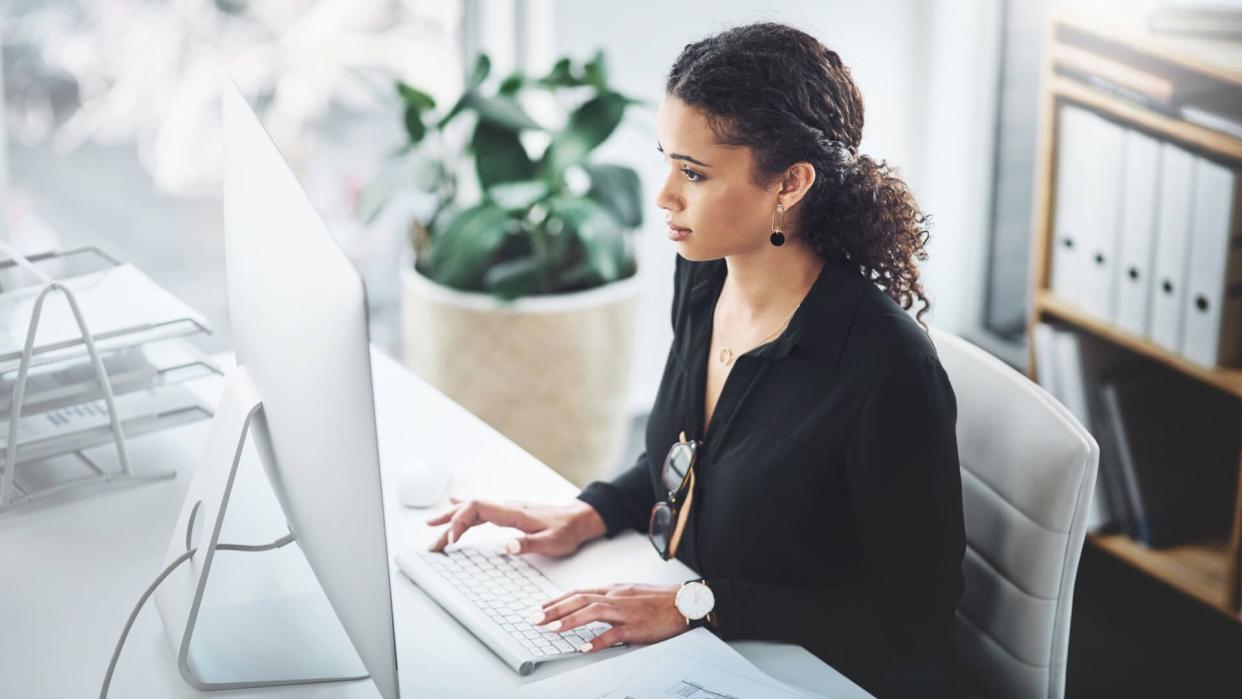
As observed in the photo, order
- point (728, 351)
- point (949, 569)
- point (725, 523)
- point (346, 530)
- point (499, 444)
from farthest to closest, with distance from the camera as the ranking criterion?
point (499, 444) < point (728, 351) < point (725, 523) < point (949, 569) < point (346, 530)

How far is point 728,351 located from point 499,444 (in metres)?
0.33

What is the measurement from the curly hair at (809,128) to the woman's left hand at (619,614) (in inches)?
16.8

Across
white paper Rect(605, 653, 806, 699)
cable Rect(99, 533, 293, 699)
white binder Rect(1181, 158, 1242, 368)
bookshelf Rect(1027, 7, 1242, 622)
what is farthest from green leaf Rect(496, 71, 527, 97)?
white paper Rect(605, 653, 806, 699)

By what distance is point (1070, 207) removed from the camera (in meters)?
2.70

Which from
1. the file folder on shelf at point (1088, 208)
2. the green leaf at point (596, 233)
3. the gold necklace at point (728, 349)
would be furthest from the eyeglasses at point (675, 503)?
the file folder on shelf at point (1088, 208)

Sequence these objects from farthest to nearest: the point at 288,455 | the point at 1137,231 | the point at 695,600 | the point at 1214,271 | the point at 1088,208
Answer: the point at 1088,208
the point at 1137,231
the point at 1214,271
the point at 695,600
the point at 288,455

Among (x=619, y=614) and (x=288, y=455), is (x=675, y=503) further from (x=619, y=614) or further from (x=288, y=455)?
(x=288, y=455)

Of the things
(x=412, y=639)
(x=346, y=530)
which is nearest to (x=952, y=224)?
(x=412, y=639)

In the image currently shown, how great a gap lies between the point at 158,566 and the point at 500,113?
4.66 ft

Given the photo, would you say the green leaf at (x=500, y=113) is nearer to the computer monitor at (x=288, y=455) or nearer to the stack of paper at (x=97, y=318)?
the stack of paper at (x=97, y=318)

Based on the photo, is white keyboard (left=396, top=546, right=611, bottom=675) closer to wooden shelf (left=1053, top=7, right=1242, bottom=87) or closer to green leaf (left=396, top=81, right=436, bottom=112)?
green leaf (left=396, top=81, right=436, bottom=112)

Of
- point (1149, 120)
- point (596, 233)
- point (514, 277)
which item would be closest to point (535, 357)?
point (514, 277)

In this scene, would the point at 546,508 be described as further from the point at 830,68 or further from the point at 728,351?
the point at 830,68

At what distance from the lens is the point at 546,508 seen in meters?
1.49
